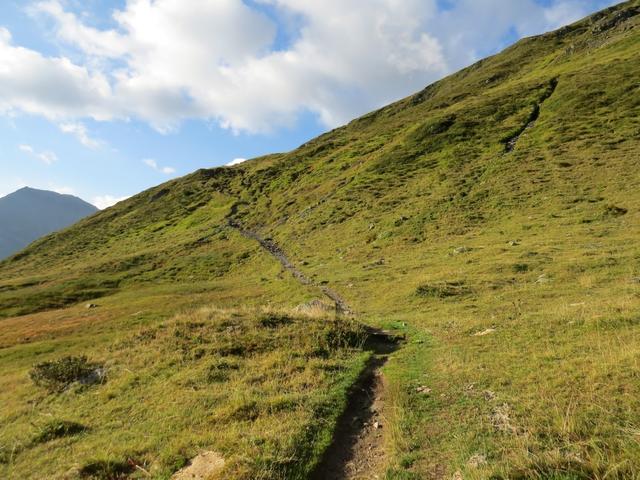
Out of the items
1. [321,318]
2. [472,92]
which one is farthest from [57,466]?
[472,92]

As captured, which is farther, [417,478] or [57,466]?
[57,466]

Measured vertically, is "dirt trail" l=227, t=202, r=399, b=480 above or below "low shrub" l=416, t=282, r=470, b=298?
below

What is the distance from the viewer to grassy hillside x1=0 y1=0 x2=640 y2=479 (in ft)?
27.9

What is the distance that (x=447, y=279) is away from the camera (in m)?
26.4

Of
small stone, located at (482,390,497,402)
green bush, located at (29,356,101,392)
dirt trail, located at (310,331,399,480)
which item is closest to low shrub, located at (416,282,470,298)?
dirt trail, located at (310,331,399,480)

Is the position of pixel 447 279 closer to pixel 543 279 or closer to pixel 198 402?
pixel 543 279

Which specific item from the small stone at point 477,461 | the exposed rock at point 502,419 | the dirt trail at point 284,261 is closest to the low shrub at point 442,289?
the dirt trail at point 284,261

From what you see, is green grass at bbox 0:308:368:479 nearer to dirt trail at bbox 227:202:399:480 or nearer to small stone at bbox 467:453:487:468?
dirt trail at bbox 227:202:399:480

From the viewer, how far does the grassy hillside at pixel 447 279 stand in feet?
27.9

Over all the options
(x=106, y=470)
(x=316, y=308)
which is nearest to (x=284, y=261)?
(x=316, y=308)

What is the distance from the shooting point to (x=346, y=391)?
11.6 m

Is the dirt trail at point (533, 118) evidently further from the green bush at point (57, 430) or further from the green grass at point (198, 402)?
the green bush at point (57, 430)

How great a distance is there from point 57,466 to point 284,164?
118m

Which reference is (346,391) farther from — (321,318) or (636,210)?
(636,210)
